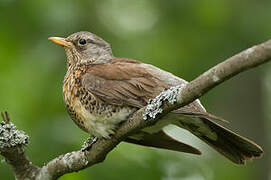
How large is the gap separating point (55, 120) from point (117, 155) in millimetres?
833

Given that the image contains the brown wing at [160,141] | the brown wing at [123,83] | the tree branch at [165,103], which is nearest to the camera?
the tree branch at [165,103]

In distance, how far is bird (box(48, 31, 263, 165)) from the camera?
4.54 m

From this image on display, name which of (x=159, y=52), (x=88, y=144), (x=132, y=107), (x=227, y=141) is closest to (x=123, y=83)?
(x=132, y=107)

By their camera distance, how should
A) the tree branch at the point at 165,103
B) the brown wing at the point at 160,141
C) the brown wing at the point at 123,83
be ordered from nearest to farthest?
the tree branch at the point at 165,103 < the brown wing at the point at 123,83 < the brown wing at the point at 160,141

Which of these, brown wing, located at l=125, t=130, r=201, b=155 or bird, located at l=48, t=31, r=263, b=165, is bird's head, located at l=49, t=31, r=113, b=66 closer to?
bird, located at l=48, t=31, r=263, b=165

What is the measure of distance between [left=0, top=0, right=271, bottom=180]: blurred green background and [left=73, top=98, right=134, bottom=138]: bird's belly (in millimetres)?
1331

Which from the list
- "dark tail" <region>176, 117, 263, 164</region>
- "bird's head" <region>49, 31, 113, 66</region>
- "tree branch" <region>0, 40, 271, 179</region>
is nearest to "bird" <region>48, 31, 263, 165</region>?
"dark tail" <region>176, 117, 263, 164</region>

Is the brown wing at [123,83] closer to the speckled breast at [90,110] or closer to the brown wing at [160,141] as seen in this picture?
the speckled breast at [90,110]

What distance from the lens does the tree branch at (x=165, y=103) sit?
120 inches

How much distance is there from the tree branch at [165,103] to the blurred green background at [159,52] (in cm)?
170

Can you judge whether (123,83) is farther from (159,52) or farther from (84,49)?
(159,52)

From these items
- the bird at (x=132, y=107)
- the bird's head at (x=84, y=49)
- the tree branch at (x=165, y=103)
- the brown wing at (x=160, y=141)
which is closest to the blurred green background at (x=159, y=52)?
the bird's head at (x=84, y=49)

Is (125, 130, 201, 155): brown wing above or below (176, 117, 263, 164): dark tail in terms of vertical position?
above

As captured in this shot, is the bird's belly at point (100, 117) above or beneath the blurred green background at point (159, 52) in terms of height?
beneath
